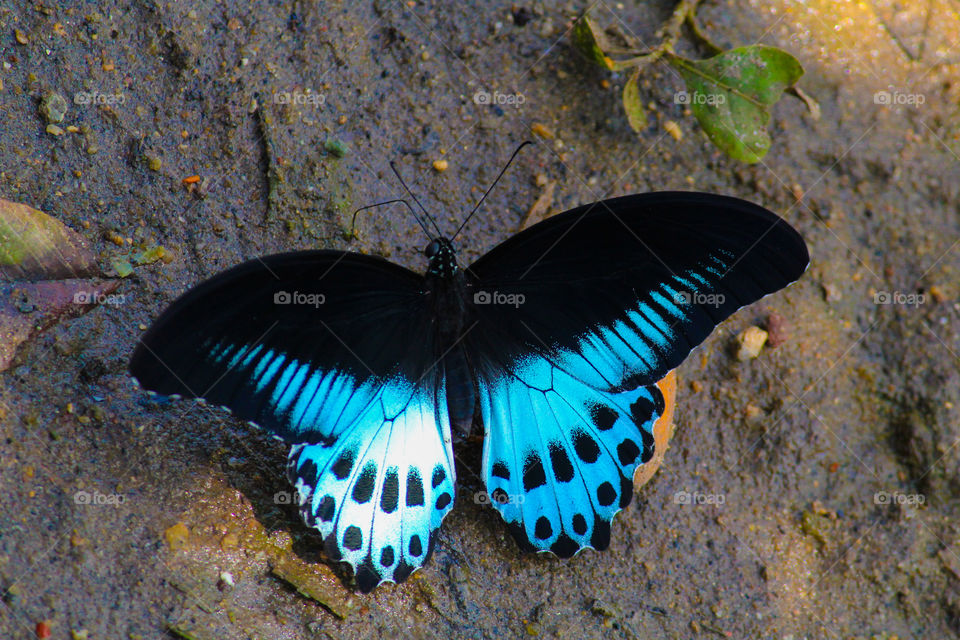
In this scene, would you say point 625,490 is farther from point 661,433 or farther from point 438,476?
point 438,476

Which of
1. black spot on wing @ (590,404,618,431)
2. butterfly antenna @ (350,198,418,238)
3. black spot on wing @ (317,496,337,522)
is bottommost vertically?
black spot on wing @ (317,496,337,522)

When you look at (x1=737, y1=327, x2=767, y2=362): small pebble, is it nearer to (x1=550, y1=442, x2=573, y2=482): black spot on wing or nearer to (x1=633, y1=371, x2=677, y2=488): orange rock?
(x1=633, y1=371, x2=677, y2=488): orange rock

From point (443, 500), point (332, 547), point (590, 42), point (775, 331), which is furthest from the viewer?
point (590, 42)

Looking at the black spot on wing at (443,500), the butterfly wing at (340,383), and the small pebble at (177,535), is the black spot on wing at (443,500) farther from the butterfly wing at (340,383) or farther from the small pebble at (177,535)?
the small pebble at (177,535)

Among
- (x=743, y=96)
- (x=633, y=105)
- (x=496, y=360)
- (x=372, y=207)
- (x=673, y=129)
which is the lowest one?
(x=496, y=360)

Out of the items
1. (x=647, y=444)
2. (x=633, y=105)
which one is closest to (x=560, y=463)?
(x=647, y=444)

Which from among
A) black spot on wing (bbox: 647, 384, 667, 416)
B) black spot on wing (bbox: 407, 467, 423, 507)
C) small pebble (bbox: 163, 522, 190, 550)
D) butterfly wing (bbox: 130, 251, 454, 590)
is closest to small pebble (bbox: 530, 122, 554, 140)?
butterfly wing (bbox: 130, 251, 454, 590)

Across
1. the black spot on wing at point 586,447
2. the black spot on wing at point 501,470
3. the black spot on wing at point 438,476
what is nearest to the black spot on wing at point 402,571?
the black spot on wing at point 438,476
